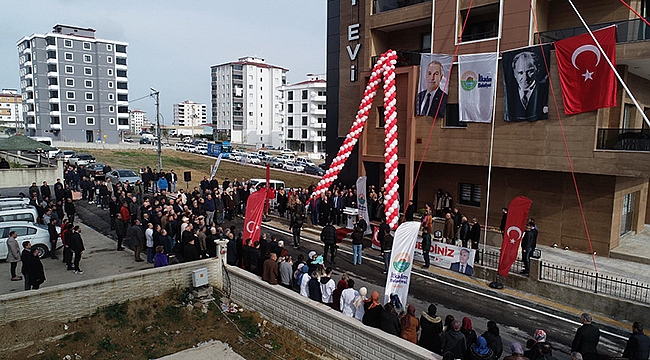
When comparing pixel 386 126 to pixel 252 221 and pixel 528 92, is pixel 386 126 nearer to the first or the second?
pixel 528 92

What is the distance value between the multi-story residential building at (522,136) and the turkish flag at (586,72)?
1.54 feet

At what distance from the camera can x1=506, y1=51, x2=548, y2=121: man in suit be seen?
58.6 ft

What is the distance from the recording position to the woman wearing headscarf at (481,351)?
824cm

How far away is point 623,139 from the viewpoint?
16219 mm

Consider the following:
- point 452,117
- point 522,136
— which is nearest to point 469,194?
point 452,117

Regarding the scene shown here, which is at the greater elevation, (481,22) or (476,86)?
(481,22)

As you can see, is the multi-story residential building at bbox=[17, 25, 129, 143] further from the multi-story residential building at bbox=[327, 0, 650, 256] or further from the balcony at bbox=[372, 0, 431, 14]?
the balcony at bbox=[372, 0, 431, 14]

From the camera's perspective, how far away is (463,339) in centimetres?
857

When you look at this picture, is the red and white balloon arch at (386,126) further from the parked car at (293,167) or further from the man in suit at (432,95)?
the parked car at (293,167)

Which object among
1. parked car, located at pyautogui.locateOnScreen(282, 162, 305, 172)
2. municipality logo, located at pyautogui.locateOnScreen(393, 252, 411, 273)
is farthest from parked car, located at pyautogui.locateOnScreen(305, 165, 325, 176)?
municipality logo, located at pyautogui.locateOnScreen(393, 252, 411, 273)

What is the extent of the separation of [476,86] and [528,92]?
7.94 feet

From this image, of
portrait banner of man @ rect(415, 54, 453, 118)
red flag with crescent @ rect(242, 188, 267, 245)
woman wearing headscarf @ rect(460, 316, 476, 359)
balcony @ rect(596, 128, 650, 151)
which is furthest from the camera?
portrait banner of man @ rect(415, 54, 453, 118)

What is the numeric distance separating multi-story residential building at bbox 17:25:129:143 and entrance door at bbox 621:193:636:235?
89.3 m

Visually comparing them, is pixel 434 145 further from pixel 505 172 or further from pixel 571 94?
pixel 571 94
